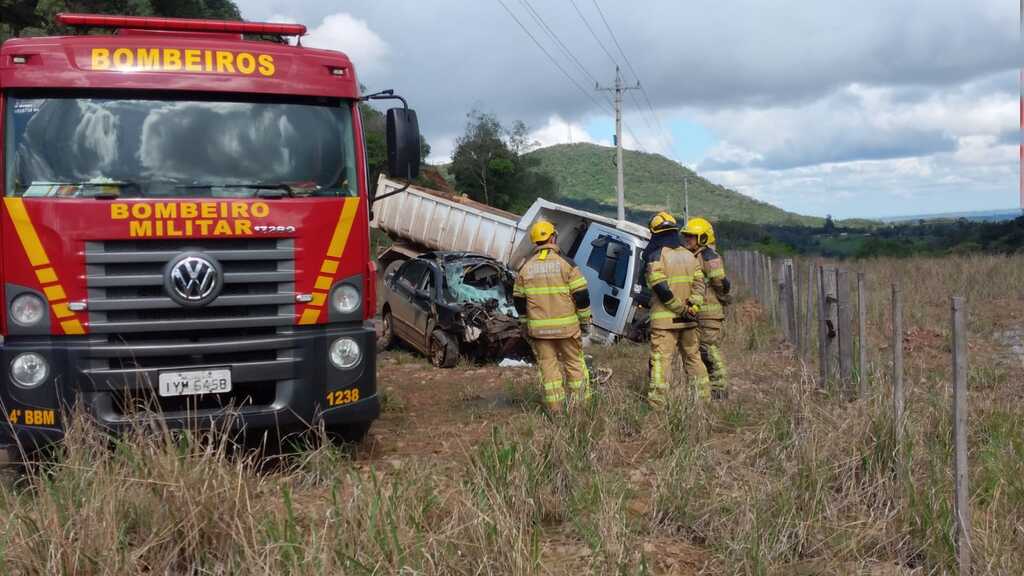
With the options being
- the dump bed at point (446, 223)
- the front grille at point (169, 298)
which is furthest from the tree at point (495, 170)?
the front grille at point (169, 298)

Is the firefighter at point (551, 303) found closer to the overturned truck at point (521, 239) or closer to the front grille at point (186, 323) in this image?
the front grille at point (186, 323)

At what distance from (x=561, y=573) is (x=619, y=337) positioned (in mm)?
10802

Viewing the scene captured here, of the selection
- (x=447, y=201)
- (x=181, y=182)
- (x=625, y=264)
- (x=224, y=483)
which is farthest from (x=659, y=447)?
(x=447, y=201)

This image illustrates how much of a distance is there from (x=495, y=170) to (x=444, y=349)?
32836 mm

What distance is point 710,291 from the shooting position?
8930 millimetres

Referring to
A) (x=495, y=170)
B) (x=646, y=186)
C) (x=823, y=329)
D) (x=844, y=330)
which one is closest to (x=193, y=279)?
(x=844, y=330)

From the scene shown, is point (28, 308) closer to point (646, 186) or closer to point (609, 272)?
point (609, 272)

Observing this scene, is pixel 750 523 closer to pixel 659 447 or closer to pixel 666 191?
pixel 659 447

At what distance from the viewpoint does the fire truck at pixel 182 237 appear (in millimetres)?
5355

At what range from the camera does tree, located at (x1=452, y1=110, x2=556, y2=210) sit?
44250 millimetres

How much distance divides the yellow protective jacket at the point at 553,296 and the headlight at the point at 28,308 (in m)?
3.76

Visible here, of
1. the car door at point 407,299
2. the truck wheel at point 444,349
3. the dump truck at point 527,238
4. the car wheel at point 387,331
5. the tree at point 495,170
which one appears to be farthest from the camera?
the tree at point 495,170

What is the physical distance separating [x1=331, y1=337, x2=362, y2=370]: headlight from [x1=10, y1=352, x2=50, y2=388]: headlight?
1.59 m

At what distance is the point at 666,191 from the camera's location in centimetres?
10912
